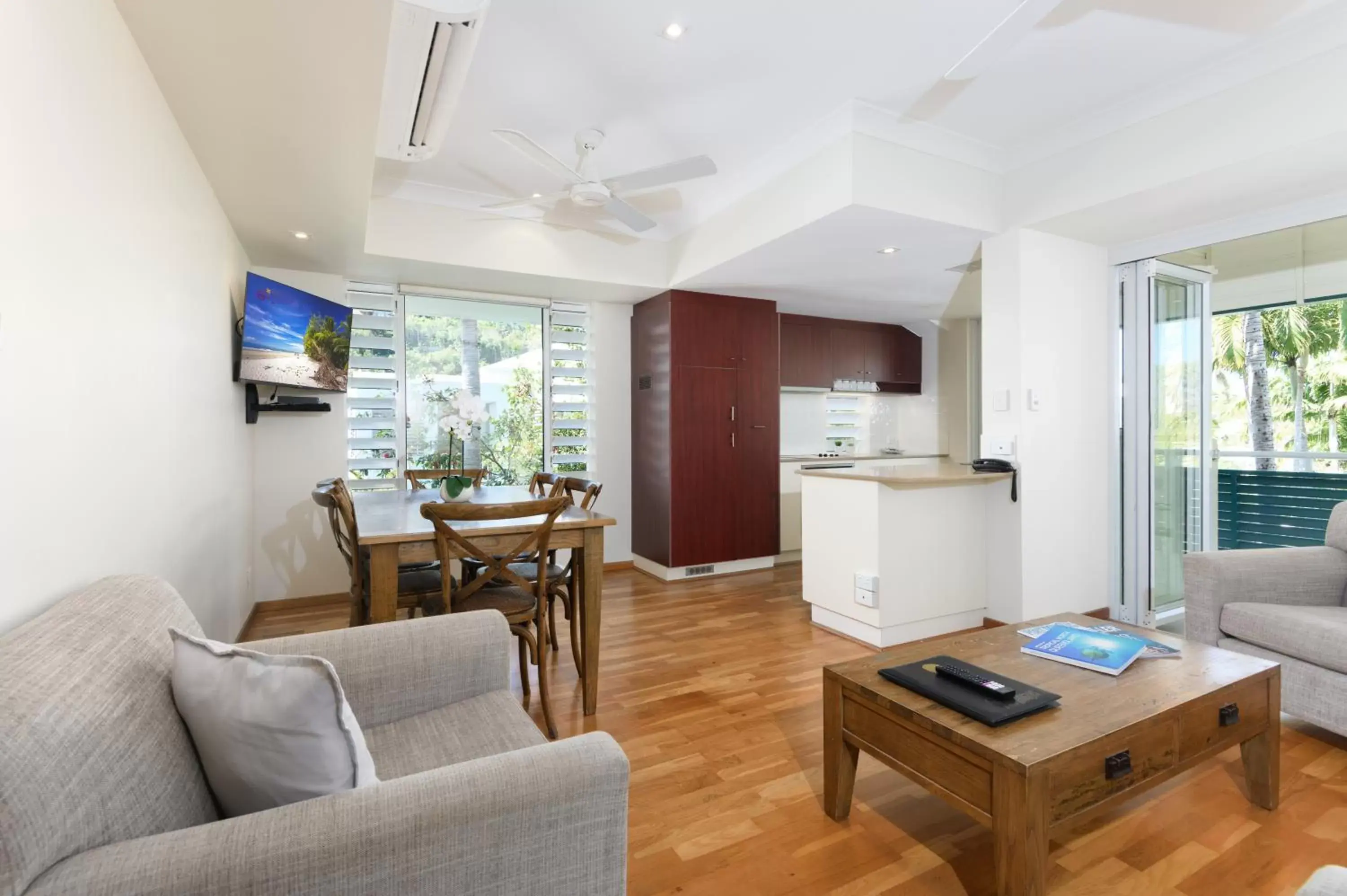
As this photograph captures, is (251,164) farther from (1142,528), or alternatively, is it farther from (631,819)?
(1142,528)

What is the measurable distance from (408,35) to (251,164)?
1177 millimetres

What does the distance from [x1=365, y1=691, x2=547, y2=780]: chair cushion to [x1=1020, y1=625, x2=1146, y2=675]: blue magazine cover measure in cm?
156

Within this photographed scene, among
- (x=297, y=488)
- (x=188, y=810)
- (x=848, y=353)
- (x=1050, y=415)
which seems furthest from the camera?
(x=848, y=353)

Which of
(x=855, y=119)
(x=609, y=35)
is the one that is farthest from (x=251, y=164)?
(x=855, y=119)

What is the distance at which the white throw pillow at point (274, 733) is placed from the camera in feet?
3.16

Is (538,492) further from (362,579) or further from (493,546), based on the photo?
(493,546)

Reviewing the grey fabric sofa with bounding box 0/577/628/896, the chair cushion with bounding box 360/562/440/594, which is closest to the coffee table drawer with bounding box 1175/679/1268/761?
the grey fabric sofa with bounding box 0/577/628/896

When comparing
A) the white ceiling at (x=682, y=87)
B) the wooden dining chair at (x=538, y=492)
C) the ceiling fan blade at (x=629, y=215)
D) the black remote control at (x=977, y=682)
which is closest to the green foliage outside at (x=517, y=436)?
the wooden dining chair at (x=538, y=492)

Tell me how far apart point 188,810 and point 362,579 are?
1.91 meters

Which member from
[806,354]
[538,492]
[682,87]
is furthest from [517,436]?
[682,87]

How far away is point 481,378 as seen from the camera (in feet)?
17.0

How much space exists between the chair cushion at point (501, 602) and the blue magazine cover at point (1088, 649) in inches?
69.7

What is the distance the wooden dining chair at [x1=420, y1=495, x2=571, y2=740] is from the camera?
7.58ft

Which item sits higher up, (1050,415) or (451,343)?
(451,343)
